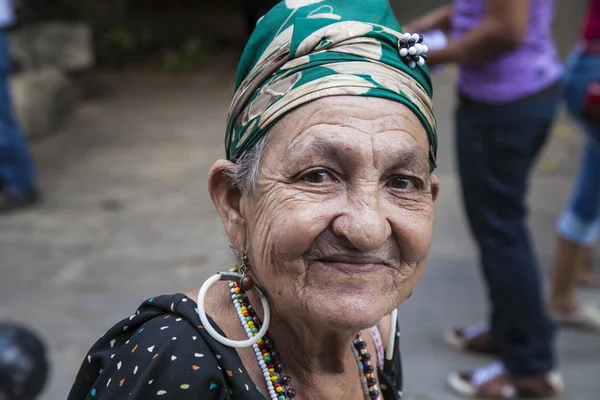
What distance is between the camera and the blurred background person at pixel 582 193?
142 inches

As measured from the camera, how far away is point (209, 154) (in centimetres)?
709

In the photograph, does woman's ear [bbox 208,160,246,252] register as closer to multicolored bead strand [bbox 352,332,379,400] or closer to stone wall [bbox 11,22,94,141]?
multicolored bead strand [bbox 352,332,379,400]

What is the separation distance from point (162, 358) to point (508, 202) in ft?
7.03

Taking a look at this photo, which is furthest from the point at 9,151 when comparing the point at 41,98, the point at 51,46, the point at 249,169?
the point at 249,169

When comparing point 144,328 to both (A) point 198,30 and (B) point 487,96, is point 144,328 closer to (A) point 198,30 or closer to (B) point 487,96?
(B) point 487,96

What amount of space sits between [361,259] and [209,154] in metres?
5.80

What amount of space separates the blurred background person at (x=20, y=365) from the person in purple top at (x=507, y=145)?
72.1 inches

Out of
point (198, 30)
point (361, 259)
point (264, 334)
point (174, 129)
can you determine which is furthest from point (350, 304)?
point (198, 30)

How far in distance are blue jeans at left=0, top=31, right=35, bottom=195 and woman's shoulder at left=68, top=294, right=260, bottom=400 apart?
14.4ft

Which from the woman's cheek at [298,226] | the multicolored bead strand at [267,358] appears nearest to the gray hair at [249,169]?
the woman's cheek at [298,226]

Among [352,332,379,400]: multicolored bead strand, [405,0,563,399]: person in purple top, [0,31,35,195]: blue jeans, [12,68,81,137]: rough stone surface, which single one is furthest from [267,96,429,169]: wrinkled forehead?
[12,68,81,137]: rough stone surface

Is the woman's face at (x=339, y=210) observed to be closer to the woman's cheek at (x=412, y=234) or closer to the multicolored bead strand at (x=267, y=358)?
the woman's cheek at (x=412, y=234)

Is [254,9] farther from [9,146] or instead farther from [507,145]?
[9,146]

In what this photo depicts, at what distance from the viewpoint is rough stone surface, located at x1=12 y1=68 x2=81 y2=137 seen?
7.16 meters
